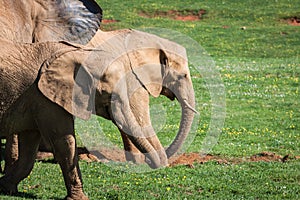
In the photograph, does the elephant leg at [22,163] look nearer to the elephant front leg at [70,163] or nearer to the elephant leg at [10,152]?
the elephant front leg at [70,163]

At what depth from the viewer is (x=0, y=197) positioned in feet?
32.6

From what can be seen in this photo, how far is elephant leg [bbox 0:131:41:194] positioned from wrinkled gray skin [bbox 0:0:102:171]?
171cm

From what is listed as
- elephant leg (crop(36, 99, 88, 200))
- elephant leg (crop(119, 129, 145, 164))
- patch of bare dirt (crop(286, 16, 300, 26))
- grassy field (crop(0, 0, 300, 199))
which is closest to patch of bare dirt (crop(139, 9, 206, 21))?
grassy field (crop(0, 0, 300, 199))

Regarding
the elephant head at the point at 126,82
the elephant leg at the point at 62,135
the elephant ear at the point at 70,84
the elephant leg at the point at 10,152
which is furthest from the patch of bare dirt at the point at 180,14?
the elephant leg at the point at 62,135

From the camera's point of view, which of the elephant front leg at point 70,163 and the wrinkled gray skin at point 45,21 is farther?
the wrinkled gray skin at point 45,21

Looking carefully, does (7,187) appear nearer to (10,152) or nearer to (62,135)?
(62,135)

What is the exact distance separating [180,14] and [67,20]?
30161mm

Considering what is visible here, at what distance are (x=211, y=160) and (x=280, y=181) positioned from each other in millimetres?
1834

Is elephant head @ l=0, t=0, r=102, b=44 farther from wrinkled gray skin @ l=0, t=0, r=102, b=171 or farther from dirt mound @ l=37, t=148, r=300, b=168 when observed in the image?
dirt mound @ l=37, t=148, r=300, b=168

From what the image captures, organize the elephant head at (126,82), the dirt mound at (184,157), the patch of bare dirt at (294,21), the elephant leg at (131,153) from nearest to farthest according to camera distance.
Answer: the elephant head at (126,82) < the dirt mound at (184,157) < the elephant leg at (131,153) < the patch of bare dirt at (294,21)

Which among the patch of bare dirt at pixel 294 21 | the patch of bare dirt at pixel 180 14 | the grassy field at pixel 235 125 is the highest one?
the grassy field at pixel 235 125

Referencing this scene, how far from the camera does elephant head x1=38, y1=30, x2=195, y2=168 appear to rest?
376 inches

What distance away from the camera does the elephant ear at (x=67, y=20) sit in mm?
12516

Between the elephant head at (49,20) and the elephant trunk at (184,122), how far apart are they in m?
2.54
